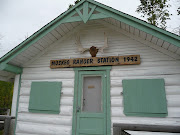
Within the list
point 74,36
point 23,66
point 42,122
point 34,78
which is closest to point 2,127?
point 42,122

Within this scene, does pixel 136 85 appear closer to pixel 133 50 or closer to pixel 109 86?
pixel 109 86

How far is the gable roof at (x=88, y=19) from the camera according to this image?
4320 millimetres

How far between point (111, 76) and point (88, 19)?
2.02 m

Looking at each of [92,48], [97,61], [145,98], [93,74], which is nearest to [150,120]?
[145,98]

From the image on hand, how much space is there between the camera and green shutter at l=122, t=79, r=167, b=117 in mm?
4539

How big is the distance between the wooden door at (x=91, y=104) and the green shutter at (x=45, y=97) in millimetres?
816

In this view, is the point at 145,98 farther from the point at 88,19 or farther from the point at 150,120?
the point at 88,19

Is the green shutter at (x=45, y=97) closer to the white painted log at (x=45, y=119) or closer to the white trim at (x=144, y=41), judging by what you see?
the white painted log at (x=45, y=119)

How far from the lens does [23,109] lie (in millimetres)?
5762

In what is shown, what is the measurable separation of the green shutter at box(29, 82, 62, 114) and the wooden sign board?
2.48ft

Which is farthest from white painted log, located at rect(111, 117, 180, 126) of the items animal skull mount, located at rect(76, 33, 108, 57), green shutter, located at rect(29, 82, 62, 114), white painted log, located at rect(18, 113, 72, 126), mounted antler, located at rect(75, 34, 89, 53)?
mounted antler, located at rect(75, 34, 89, 53)

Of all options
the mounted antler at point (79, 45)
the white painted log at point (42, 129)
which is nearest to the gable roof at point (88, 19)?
the mounted antler at point (79, 45)

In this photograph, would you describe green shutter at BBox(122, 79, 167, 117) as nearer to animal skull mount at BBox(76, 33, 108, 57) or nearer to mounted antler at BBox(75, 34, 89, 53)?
animal skull mount at BBox(76, 33, 108, 57)

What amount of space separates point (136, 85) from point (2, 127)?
3.86m
